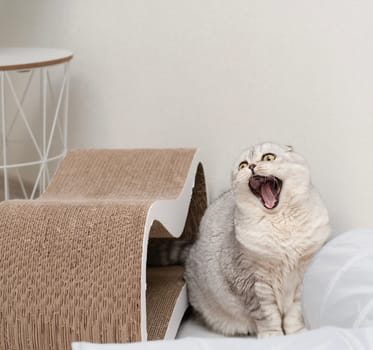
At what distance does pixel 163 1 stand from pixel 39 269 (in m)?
1.03

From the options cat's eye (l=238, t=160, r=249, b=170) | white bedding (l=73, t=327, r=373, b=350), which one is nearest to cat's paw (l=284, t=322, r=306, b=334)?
cat's eye (l=238, t=160, r=249, b=170)

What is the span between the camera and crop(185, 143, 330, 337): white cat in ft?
5.57

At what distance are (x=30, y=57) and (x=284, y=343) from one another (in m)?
1.58

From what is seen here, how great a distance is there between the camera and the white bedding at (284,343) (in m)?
0.68

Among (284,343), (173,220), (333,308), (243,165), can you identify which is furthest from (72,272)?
(284,343)

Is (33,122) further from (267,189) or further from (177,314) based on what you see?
(267,189)

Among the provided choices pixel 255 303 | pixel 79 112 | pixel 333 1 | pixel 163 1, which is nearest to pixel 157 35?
pixel 163 1

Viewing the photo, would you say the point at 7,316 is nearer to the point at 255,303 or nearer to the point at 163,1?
the point at 255,303

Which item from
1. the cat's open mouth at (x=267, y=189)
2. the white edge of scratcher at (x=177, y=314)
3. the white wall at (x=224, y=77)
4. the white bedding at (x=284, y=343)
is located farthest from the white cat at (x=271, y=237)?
the white bedding at (x=284, y=343)

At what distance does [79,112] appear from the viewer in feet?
7.97

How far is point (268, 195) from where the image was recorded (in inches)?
67.5

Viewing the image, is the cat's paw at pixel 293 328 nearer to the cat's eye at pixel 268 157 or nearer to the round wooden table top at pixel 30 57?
the cat's eye at pixel 268 157

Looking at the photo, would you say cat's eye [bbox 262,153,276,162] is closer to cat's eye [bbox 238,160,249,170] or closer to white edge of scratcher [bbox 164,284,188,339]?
cat's eye [bbox 238,160,249,170]

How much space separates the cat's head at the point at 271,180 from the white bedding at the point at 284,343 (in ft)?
3.19
